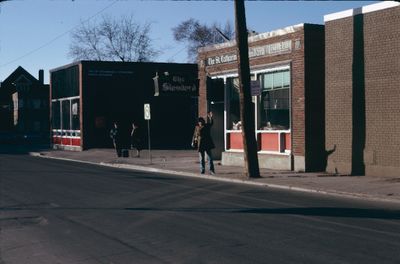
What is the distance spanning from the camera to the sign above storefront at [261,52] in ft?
68.6

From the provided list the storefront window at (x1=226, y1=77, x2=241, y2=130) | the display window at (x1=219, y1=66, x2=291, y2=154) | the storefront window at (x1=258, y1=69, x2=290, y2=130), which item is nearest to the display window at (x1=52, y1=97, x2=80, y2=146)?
the storefront window at (x1=226, y1=77, x2=241, y2=130)

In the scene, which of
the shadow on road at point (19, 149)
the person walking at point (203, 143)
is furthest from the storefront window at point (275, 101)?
the shadow on road at point (19, 149)

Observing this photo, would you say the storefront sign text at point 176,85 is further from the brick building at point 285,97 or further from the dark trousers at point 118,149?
the dark trousers at point 118,149

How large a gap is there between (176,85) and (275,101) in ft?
20.1

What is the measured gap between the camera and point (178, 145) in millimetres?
43062

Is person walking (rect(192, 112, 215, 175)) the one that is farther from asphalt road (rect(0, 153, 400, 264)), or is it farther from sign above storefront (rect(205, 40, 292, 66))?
asphalt road (rect(0, 153, 400, 264))

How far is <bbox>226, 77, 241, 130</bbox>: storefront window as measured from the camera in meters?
24.6

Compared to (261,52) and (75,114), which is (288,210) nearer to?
(261,52)

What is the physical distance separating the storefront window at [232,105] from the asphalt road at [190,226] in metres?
8.68

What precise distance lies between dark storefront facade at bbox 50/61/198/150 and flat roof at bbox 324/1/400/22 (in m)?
19.6

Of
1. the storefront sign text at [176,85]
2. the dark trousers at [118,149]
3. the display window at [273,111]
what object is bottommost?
the dark trousers at [118,149]

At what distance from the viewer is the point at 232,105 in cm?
2486

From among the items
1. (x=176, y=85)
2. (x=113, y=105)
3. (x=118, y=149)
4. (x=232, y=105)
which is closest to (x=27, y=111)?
(x=113, y=105)

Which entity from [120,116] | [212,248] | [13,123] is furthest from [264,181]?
[13,123]
